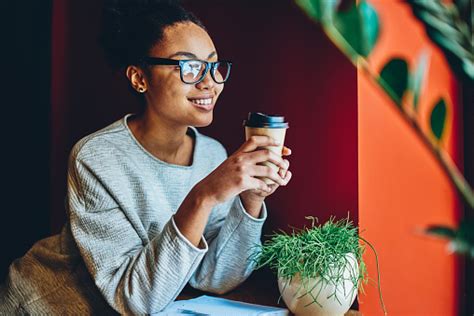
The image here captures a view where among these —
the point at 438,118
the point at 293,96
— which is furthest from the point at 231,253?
the point at 438,118

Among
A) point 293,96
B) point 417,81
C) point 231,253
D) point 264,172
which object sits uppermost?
point 293,96

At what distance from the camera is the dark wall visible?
2709 millimetres

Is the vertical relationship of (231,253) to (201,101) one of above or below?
below

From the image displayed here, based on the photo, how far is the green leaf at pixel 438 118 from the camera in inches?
21.0

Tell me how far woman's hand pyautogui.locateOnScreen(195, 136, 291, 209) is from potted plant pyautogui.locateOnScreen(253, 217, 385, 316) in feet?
0.58

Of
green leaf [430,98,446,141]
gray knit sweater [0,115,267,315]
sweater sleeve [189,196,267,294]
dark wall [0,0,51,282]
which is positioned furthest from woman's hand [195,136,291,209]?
dark wall [0,0,51,282]

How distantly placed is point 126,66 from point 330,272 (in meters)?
0.91

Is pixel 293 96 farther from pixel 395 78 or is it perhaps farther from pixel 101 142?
pixel 395 78

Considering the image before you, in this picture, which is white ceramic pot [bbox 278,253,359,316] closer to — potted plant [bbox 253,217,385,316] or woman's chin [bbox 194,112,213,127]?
potted plant [bbox 253,217,385,316]

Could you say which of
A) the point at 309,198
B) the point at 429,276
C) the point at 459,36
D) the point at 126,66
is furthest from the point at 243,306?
the point at 459,36

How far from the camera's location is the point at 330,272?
5.18 feet

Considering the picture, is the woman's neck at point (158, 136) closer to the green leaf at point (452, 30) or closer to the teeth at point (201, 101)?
the teeth at point (201, 101)

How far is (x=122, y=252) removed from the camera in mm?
1765

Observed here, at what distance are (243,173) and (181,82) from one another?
0.39 meters
